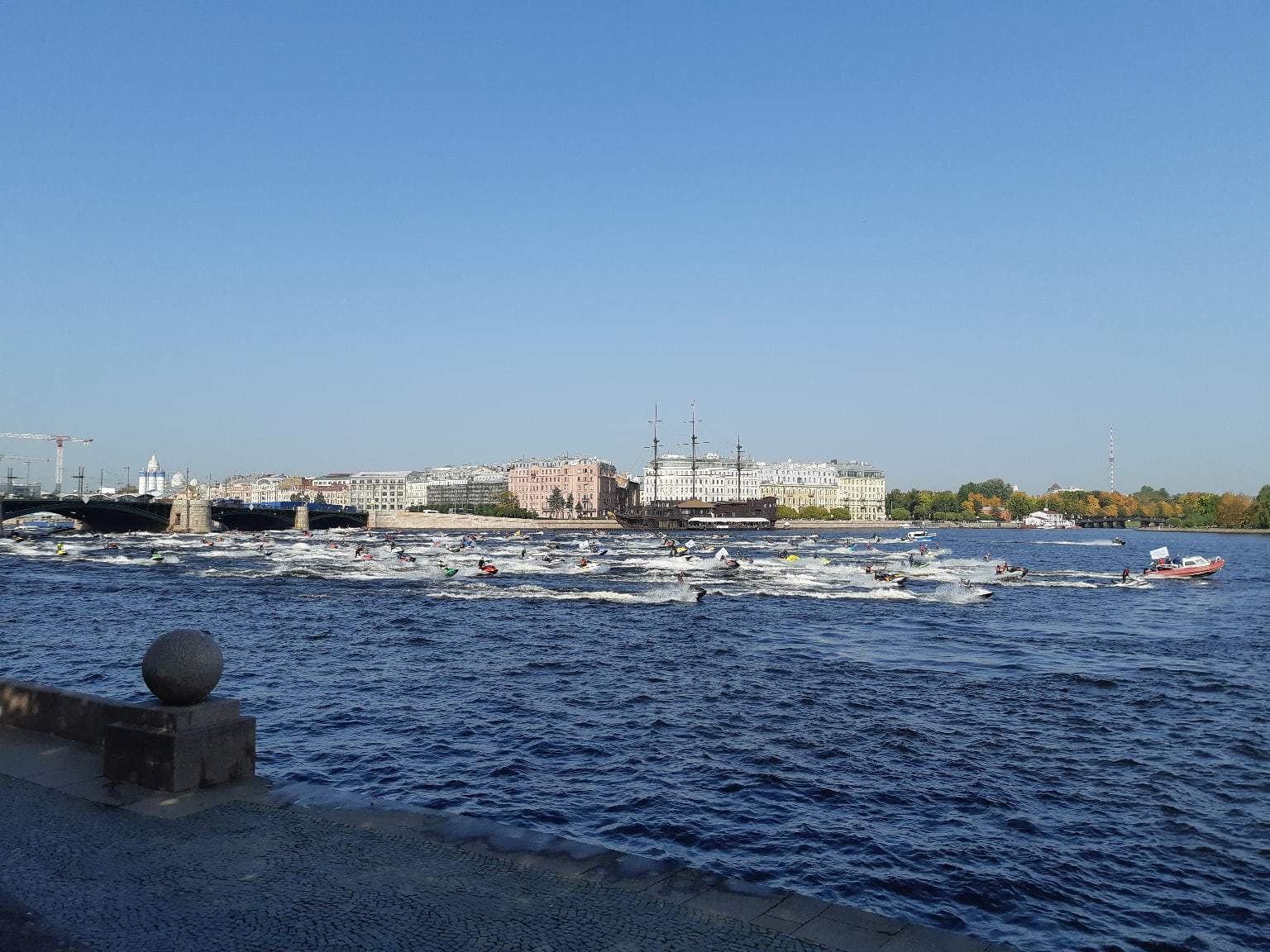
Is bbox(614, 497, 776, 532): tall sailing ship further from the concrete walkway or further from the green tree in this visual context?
the concrete walkway

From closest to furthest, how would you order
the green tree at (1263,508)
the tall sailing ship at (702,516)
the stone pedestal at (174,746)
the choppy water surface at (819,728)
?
the stone pedestal at (174,746) → the choppy water surface at (819,728) → the green tree at (1263,508) → the tall sailing ship at (702,516)

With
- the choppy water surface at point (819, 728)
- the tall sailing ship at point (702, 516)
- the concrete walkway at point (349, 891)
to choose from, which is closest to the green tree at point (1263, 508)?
the tall sailing ship at point (702, 516)

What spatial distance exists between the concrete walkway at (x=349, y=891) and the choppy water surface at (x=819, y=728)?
13.1 feet

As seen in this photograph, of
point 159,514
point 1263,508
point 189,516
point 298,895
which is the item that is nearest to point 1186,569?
point 298,895

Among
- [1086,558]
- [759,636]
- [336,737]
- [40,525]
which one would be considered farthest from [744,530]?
[336,737]

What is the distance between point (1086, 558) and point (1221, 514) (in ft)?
422

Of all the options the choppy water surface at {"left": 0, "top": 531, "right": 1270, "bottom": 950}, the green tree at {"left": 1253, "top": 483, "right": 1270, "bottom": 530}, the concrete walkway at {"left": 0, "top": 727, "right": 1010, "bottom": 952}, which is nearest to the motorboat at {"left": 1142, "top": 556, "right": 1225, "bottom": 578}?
the choppy water surface at {"left": 0, "top": 531, "right": 1270, "bottom": 950}

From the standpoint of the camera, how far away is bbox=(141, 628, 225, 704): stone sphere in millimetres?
8680

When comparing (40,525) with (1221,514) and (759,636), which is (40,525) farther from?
(1221,514)

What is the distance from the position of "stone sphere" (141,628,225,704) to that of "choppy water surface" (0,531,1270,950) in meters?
4.82

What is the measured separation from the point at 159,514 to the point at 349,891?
13581 cm

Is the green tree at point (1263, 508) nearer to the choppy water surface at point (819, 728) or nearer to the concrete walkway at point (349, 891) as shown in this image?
the choppy water surface at point (819, 728)

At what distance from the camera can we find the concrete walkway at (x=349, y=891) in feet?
19.3

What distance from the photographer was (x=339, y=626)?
33812 millimetres
